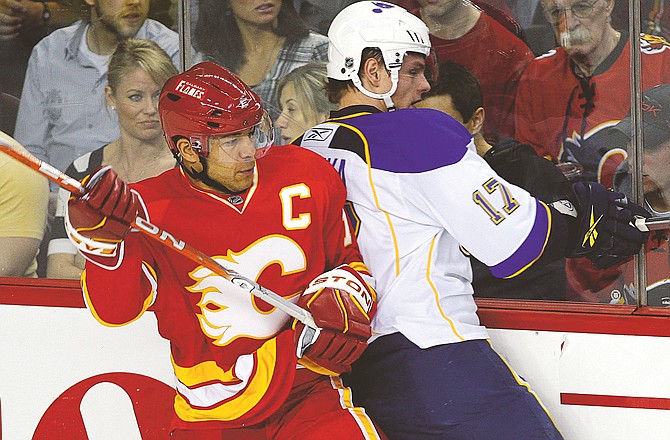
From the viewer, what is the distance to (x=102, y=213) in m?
2.22

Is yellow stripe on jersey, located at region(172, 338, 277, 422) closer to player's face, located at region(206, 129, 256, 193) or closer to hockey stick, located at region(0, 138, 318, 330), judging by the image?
hockey stick, located at region(0, 138, 318, 330)

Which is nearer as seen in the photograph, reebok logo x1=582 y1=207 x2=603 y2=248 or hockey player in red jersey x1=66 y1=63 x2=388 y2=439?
hockey player in red jersey x1=66 y1=63 x2=388 y2=439

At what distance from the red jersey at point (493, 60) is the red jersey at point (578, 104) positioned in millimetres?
28

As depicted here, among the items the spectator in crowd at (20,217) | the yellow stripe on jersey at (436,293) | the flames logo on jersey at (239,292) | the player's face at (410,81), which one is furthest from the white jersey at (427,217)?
the spectator in crowd at (20,217)

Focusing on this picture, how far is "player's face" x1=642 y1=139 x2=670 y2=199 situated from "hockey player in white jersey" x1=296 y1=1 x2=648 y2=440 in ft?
0.63

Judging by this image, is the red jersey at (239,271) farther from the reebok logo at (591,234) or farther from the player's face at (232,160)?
the reebok logo at (591,234)

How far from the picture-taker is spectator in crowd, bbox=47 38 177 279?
3262mm

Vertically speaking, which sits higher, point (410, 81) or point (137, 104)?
point (410, 81)

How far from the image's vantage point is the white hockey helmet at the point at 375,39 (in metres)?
2.68

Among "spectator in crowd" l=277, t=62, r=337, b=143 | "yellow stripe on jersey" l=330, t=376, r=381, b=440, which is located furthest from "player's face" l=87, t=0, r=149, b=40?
"yellow stripe on jersey" l=330, t=376, r=381, b=440

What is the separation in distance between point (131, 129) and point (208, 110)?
905 mm

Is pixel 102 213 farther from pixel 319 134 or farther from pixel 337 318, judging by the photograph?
pixel 319 134

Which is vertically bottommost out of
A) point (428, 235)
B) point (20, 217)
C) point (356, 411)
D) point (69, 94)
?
point (20, 217)

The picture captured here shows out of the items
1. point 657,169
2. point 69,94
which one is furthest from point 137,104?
point 657,169
